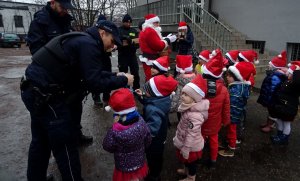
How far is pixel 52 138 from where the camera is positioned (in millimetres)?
2219

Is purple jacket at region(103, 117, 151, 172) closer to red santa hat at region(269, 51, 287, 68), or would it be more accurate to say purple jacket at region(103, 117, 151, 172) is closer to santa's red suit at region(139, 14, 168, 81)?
santa's red suit at region(139, 14, 168, 81)

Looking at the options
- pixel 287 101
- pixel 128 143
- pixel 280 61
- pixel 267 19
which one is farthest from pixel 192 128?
pixel 267 19

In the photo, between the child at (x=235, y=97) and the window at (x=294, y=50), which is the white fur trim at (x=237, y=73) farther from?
the window at (x=294, y=50)

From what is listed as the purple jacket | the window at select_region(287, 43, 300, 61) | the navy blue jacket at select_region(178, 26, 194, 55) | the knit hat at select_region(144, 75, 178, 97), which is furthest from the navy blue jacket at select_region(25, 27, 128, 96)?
the window at select_region(287, 43, 300, 61)

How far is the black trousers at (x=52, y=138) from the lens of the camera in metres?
2.21

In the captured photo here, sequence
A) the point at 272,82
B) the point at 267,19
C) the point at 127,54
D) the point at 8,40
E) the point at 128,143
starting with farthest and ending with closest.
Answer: the point at 8,40
the point at 267,19
the point at 127,54
the point at 272,82
the point at 128,143

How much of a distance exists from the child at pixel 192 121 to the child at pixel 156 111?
0.22 m

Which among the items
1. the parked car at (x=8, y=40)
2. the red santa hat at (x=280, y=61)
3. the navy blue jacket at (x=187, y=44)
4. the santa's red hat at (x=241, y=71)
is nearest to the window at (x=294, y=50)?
the navy blue jacket at (x=187, y=44)

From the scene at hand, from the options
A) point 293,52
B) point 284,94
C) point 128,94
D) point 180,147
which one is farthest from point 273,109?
point 293,52

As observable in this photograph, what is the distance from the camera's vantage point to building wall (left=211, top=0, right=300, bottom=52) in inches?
307

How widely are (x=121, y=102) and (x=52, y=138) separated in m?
0.73

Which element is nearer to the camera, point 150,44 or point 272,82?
point 272,82

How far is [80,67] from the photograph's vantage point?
2195mm

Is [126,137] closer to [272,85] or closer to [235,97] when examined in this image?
[235,97]
